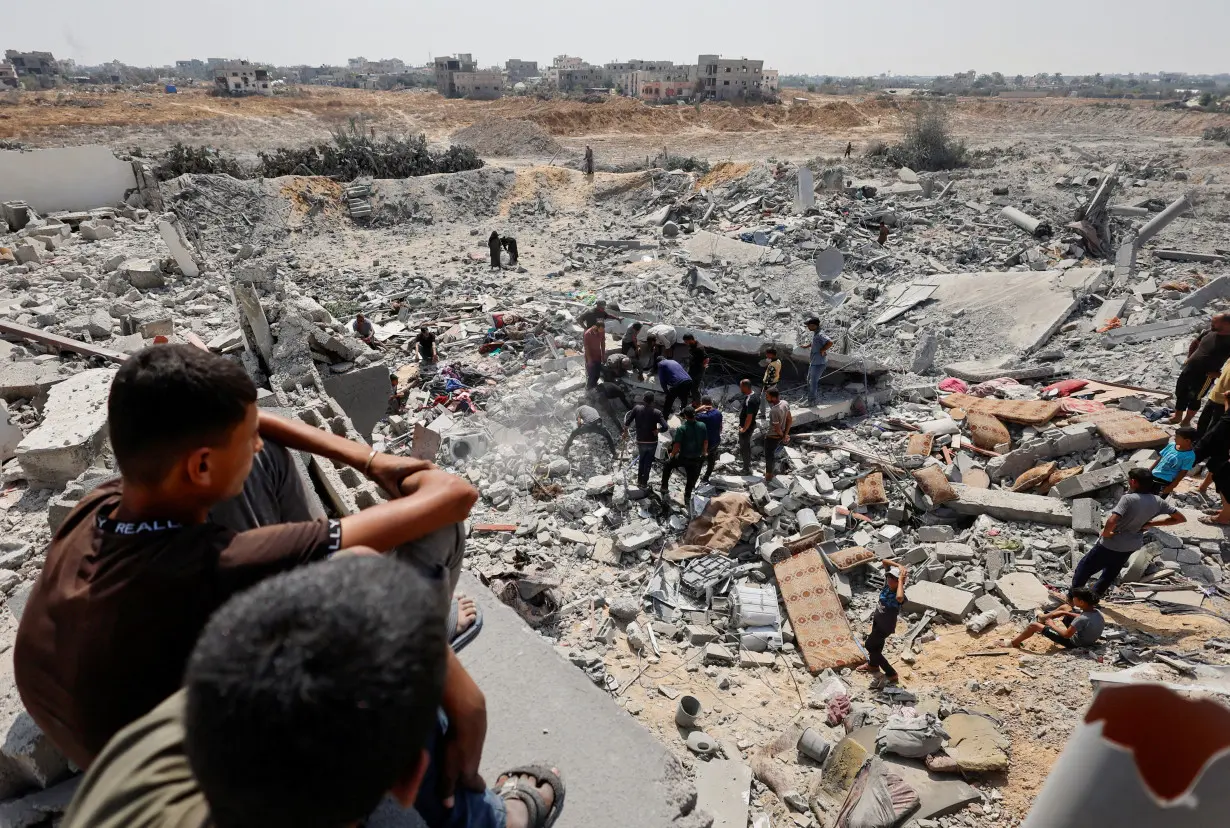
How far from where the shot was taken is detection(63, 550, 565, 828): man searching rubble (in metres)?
0.72

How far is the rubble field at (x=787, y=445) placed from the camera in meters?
3.99

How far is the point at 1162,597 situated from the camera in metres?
4.83

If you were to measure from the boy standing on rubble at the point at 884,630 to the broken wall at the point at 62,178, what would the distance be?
→ 22181mm

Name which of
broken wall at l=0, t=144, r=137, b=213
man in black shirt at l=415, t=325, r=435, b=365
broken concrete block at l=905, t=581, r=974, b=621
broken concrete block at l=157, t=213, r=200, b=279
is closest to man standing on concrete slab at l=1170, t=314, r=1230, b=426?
broken concrete block at l=905, t=581, r=974, b=621

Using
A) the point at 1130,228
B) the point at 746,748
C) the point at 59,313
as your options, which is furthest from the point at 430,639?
the point at 1130,228

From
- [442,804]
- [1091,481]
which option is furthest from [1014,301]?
[442,804]

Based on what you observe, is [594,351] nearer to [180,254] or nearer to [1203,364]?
[1203,364]

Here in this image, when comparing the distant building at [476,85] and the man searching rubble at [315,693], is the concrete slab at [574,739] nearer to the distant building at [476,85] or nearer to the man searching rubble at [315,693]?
the man searching rubble at [315,693]

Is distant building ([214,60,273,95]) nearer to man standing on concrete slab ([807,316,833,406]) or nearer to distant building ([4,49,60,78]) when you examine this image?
distant building ([4,49,60,78])

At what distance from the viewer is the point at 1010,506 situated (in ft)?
19.5

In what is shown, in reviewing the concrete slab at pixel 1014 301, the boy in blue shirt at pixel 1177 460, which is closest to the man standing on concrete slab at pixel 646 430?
the boy in blue shirt at pixel 1177 460

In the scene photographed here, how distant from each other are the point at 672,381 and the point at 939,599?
11.9 ft

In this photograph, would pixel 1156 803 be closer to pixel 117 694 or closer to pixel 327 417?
pixel 117 694

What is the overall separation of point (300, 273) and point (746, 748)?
15.0m
